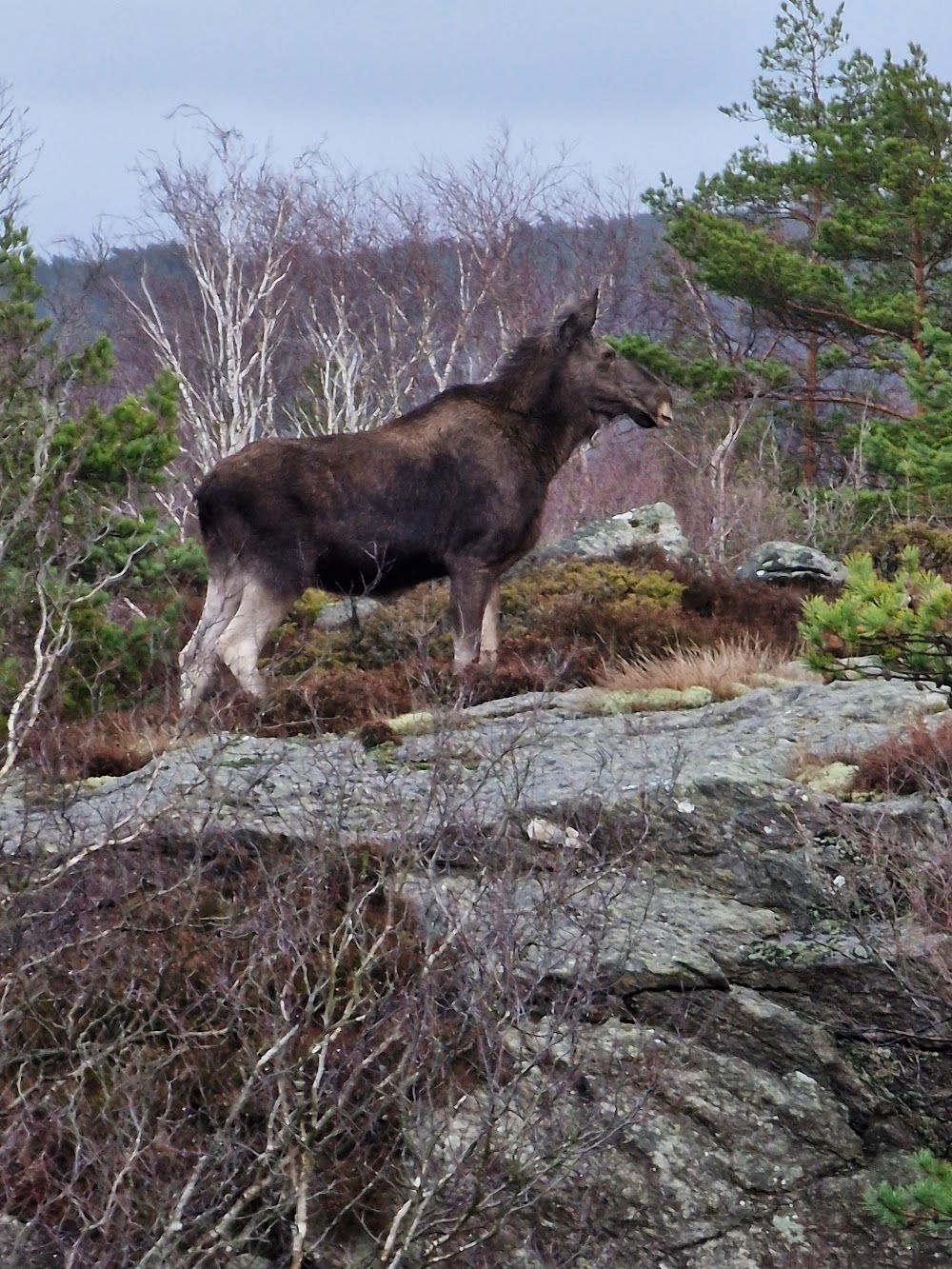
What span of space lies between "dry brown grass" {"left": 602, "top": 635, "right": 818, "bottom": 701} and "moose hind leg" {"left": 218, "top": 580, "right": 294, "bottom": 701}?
2148 mm

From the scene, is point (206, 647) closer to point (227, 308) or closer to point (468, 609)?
point (468, 609)

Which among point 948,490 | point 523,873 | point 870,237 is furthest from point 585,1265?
point 870,237

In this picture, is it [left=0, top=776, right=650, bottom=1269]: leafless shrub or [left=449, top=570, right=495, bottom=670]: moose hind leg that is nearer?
[left=0, top=776, right=650, bottom=1269]: leafless shrub

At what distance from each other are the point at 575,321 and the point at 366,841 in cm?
596

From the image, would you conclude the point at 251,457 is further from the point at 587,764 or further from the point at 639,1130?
the point at 639,1130

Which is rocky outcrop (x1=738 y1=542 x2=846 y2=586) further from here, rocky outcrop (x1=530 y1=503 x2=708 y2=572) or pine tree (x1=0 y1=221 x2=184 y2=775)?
pine tree (x1=0 y1=221 x2=184 y2=775)

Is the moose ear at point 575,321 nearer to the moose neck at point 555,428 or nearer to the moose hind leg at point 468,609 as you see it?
the moose neck at point 555,428

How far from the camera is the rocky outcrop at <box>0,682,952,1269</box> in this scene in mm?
6195

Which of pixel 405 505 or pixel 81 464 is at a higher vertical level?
pixel 81 464

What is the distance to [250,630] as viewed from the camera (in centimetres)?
1083

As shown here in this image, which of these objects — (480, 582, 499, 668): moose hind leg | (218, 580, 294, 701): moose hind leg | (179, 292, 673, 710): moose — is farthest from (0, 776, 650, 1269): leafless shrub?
(480, 582, 499, 668): moose hind leg

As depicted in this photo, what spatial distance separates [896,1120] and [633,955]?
117 cm

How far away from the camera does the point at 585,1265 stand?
5.92m

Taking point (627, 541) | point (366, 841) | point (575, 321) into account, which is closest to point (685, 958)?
point (366, 841)
